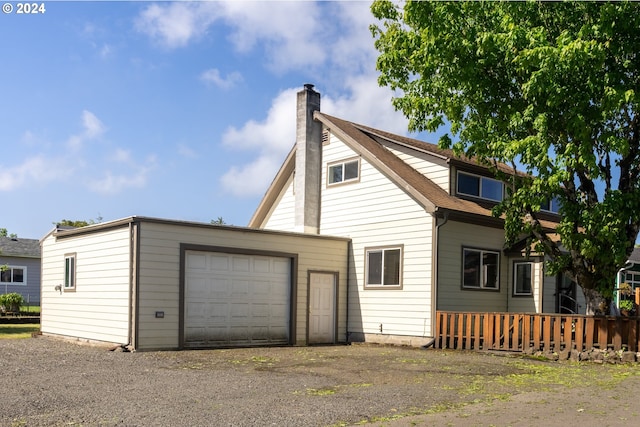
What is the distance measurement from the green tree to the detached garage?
18.5ft

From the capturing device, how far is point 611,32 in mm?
14750

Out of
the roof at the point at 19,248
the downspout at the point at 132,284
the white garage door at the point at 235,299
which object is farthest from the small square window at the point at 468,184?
the roof at the point at 19,248

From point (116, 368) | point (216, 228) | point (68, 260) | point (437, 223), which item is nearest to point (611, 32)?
point (437, 223)

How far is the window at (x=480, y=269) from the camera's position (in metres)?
19.4

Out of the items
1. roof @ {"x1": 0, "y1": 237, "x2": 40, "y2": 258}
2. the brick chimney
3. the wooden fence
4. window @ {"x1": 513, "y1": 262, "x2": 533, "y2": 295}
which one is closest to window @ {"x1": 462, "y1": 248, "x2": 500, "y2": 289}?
window @ {"x1": 513, "y1": 262, "x2": 533, "y2": 295}

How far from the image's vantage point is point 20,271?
41.8 m

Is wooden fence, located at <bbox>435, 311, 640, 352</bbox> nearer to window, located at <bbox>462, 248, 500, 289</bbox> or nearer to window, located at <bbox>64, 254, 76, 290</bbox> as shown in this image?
window, located at <bbox>462, 248, 500, 289</bbox>

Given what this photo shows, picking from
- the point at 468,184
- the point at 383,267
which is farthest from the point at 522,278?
the point at 383,267

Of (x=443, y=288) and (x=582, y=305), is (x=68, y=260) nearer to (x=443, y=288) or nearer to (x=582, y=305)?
(x=443, y=288)

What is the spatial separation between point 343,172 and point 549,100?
324 inches

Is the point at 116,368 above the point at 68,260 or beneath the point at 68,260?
beneath

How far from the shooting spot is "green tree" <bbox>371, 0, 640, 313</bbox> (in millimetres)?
14930

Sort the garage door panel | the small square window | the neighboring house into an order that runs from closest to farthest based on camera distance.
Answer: the garage door panel, the small square window, the neighboring house

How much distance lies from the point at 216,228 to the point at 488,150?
300 inches
